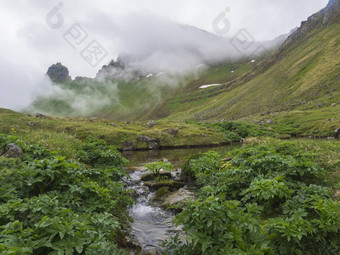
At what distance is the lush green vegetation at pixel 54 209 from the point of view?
4.71 m

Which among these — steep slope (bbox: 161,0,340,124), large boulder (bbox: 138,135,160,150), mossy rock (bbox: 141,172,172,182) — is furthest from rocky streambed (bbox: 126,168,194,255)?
steep slope (bbox: 161,0,340,124)

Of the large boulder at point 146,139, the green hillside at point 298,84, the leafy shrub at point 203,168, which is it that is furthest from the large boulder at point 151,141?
the green hillside at point 298,84

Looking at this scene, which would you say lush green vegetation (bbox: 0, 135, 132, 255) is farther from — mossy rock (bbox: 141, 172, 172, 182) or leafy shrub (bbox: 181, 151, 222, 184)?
mossy rock (bbox: 141, 172, 172, 182)

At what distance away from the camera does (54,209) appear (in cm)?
569

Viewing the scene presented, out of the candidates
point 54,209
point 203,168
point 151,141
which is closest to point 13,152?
point 54,209

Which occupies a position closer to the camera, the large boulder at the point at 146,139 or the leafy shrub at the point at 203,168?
the leafy shrub at the point at 203,168

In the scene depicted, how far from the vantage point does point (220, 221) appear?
230 inches

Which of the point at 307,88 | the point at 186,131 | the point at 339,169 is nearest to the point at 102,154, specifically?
the point at 339,169

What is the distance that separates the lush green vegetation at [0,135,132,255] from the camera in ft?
15.5

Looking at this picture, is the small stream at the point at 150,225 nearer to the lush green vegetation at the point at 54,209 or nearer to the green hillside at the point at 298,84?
the lush green vegetation at the point at 54,209

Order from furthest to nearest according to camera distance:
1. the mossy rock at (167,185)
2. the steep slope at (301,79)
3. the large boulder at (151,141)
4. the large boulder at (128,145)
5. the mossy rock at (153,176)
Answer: the steep slope at (301,79) → the large boulder at (151,141) → the large boulder at (128,145) → the mossy rock at (153,176) → the mossy rock at (167,185)

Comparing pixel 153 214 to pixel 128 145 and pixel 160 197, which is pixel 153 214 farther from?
pixel 128 145

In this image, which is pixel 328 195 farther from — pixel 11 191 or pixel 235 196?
pixel 11 191

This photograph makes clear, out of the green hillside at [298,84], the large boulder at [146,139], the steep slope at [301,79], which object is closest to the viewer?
the large boulder at [146,139]
